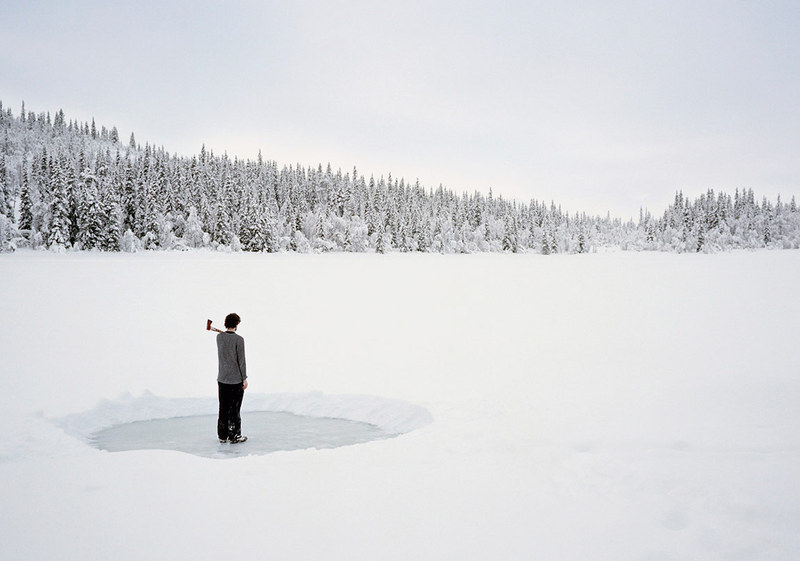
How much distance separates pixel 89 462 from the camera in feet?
21.4

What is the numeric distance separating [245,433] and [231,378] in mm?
1130

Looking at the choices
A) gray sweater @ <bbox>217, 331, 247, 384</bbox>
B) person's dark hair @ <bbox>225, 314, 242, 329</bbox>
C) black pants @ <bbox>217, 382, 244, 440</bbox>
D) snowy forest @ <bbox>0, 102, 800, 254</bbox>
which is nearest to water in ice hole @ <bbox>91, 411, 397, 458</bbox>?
black pants @ <bbox>217, 382, 244, 440</bbox>

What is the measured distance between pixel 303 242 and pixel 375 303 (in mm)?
65573

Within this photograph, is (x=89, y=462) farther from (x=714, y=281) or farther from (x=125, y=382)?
(x=714, y=281)

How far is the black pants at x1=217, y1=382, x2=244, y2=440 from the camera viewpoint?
28.5ft

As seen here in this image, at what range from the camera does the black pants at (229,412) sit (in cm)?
867

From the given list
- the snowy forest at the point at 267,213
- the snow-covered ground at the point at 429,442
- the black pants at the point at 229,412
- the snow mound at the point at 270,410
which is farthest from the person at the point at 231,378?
the snowy forest at the point at 267,213

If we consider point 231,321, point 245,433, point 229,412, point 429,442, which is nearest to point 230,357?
point 231,321

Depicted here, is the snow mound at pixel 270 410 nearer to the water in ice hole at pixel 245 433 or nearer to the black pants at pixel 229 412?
the water in ice hole at pixel 245 433

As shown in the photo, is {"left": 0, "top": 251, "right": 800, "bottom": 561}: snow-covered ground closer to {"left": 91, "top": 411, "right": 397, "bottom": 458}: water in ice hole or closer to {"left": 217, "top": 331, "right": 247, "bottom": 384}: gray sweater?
{"left": 91, "top": 411, "right": 397, "bottom": 458}: water in ice hole

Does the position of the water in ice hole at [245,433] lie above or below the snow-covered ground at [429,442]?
below

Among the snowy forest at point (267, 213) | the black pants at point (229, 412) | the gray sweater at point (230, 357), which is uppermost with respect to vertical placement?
the snowy forest at point (267, 213)

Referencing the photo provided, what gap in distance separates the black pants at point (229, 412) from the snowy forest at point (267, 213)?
6301cm

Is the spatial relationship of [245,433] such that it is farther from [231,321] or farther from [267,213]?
[267,213]
